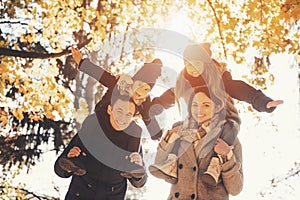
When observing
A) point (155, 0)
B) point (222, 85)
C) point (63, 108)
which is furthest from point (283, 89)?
point (222, 85)

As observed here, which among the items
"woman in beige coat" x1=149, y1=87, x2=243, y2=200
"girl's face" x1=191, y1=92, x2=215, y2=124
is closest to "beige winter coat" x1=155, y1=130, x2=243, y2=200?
"woman in beige coat" x1=149, y1=87, x2=243, y2=200

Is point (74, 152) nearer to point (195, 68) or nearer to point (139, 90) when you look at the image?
point (139, 90)

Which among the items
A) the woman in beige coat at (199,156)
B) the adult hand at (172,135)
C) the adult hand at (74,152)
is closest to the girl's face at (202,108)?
the woman in beige coat at (199,156)

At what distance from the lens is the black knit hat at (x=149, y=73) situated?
2631mm

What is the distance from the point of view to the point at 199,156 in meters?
2.46

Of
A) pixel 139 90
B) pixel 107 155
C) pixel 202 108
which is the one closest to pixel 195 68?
pixel 202 108

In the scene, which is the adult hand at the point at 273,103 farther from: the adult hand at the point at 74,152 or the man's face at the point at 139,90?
the adult hand at the point at 74,152

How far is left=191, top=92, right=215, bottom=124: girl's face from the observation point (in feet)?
8.23

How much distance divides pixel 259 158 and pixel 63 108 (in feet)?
7.81

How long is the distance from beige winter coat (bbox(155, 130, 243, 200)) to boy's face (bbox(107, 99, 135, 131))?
23cm

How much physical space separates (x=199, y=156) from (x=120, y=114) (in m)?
0.46

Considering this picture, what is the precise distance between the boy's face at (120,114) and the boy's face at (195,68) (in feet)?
1.14

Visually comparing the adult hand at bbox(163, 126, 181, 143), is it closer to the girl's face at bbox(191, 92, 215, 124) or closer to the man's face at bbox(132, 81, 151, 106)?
the girl's face at bbox(191, 92, 215, 124)

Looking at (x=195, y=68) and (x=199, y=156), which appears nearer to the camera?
(x=199, y=156)
